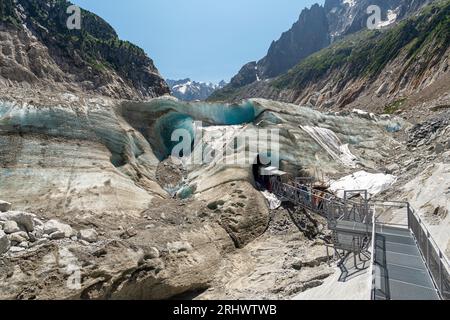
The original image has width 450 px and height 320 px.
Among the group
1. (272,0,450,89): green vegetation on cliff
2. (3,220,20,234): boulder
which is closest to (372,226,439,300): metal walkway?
(3,220,20,234): boulder

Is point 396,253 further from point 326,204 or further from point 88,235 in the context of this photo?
point 88,235

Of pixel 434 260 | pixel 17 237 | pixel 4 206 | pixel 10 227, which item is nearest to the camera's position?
pixel 434 260

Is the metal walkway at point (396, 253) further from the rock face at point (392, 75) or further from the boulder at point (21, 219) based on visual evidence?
the rock face at point (392, 75)

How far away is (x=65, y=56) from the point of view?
70.2 m

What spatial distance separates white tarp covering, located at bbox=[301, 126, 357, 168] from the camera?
2606 cm

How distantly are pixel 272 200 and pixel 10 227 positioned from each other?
11.5 m

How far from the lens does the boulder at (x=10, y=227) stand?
1162 centimetres

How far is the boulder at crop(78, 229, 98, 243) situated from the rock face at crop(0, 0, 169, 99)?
43731 millimetres

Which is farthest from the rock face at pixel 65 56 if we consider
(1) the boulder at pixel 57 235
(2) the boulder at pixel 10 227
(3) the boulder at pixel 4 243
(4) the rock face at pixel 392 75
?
(3) the boulder at pixel 4 243

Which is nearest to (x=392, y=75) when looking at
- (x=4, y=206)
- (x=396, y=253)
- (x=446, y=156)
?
(x=446, y=156)

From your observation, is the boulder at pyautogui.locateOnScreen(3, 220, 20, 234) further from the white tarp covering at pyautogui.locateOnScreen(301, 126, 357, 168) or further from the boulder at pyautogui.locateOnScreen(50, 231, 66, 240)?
the white tarp covering at pyautogui.locateOnScreen(301, 126, 357, 168)

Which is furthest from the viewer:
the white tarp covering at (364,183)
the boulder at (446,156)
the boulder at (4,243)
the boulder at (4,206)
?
the white tarp covering at (364,183)

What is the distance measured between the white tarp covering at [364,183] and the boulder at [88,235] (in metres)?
12.1
